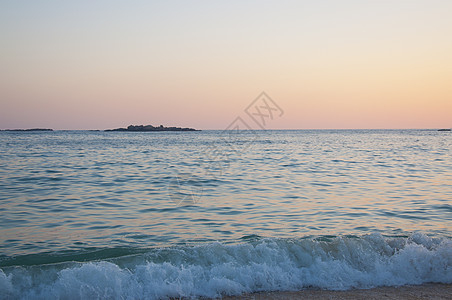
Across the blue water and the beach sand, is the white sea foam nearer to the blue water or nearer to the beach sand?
the blue water

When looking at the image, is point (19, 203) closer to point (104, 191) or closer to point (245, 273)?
point (104, 191)

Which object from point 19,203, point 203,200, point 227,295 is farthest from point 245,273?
point 19,203

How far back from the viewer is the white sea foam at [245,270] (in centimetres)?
613

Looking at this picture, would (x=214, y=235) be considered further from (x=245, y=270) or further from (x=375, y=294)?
(x=375, y=294)

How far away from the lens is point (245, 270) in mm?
6715

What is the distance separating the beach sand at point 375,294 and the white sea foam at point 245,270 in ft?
0.69

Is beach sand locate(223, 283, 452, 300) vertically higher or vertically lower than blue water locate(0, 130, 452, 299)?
lower

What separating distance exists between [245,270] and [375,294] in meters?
2.13

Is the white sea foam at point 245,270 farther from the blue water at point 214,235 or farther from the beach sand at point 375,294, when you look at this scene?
the beach sand at point 375,294

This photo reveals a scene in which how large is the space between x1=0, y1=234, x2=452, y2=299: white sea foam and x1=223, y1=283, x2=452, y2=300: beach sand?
0.69ft

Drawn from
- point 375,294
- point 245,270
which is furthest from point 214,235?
point 375,294

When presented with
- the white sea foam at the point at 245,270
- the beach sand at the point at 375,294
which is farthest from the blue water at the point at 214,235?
the beach sand at the point at 375,294

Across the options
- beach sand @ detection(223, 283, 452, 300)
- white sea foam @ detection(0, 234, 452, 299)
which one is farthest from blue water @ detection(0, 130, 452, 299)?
beach sand @ detection(223, 283, 452, 300)

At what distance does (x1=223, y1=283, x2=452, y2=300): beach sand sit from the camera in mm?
6016
